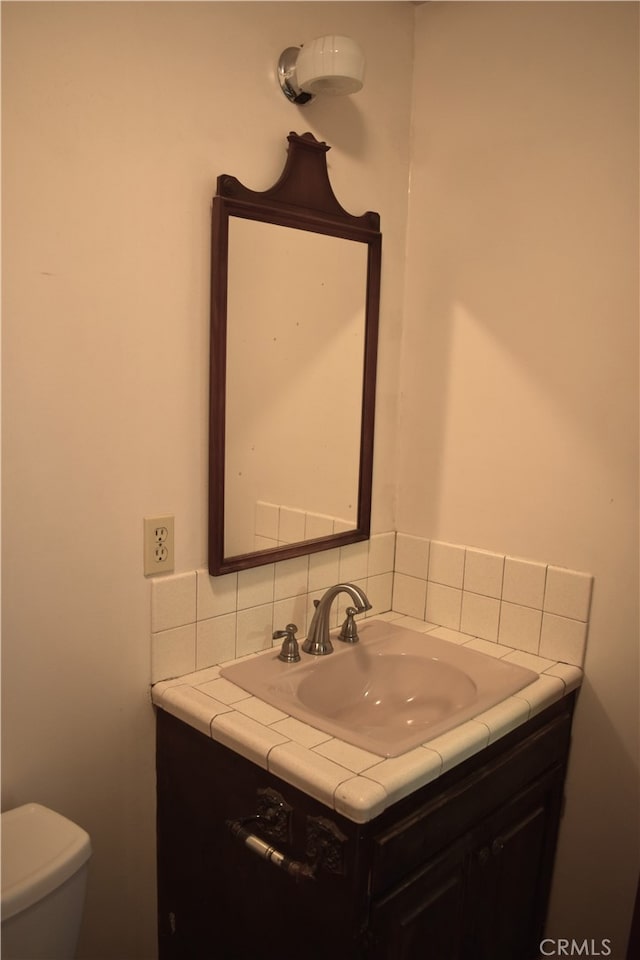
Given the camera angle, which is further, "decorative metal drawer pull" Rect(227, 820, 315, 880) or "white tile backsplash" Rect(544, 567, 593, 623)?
"white tile backsplash" Rect(544, 567, 593, 623)

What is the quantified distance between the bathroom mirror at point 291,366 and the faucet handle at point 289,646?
0.17 metres

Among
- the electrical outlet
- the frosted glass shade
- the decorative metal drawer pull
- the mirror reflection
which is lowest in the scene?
the decorative metal drawer pull

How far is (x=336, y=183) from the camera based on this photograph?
65.9 inches

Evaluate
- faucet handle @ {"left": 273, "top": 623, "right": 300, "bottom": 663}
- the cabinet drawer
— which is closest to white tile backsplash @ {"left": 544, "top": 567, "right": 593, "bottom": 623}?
the cabinet drawer

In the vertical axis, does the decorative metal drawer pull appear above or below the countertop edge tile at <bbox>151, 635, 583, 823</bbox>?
below

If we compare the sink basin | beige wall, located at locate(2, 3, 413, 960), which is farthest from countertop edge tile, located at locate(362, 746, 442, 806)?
beige wall, located at locate(2, 3, 413, 960)

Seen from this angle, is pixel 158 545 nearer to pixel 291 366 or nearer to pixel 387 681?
pixel 291 366

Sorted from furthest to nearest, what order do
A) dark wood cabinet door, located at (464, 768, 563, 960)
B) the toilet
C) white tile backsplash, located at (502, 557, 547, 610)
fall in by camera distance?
white tile backsplash, located at (502, 557, 547, 610) < dark wood cabinet door, located at (464, 768, 563, 960) < the toilet

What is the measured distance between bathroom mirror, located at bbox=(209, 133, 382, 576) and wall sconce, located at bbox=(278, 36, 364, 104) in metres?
0.11

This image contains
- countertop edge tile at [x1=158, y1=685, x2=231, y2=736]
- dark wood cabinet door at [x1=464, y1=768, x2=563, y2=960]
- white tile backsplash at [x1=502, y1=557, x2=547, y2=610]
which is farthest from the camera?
white tile backsplash at [x1=502, y1=557, x2=547, y2=610]

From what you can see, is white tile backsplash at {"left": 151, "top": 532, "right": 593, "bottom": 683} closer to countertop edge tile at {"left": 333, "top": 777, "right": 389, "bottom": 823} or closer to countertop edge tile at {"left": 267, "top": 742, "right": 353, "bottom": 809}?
countertop edge tile at {"left": 267, "top": 742, "right": 353, "bottom": 809}

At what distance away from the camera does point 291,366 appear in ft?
5.40

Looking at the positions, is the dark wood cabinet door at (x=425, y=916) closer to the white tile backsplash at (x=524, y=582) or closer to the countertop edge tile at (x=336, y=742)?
the countertop edge tile at (x=336, y=742)

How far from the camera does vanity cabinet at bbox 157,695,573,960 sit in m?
1.19
